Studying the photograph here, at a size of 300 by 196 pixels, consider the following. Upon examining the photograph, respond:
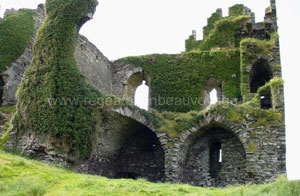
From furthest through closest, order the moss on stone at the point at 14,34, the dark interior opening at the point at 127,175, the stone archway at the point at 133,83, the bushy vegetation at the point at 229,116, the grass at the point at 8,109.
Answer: the stone archway at the point at 133,83 → the moss on stone at the point at 14,34 → the grass at the point at 8,109 → the dark interior opening at the point at 127,175 → the bushy vegetation at the point at 229,116

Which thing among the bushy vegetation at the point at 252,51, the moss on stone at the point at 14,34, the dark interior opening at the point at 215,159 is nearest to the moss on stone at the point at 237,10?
the bushy vegetation at the point at 252,51

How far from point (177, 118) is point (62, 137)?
19.3 ft

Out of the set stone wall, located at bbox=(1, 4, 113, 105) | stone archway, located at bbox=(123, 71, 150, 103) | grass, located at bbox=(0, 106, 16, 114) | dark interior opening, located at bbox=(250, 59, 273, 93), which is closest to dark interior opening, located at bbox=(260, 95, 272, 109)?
dark interior opening, located at bbox=(250, 59, 273, 93)

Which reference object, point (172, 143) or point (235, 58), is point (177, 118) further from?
point (235, 58)

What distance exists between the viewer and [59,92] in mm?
18344

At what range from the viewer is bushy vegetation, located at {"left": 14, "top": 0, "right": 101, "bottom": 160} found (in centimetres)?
1780

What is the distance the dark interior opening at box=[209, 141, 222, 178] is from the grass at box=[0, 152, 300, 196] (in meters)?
6.29

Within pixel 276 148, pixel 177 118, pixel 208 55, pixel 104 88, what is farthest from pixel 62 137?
pixel 208 55

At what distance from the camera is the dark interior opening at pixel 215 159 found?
2042cm

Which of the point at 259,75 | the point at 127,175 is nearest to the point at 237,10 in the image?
the point at 259,75

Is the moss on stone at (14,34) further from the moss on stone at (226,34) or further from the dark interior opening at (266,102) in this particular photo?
the dark interior opening at (266,102)

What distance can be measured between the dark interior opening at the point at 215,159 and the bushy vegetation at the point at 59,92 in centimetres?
600

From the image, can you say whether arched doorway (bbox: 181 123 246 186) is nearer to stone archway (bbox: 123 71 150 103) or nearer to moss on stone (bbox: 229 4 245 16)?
stone archway (bbox: 123 71 150 103)

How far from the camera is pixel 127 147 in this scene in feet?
73.0
